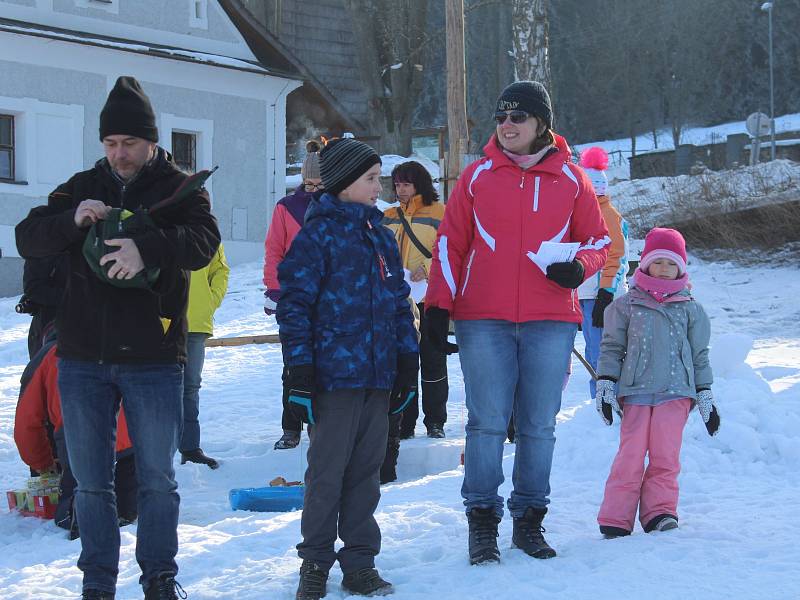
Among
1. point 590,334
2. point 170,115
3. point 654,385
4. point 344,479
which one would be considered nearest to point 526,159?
point 654,385

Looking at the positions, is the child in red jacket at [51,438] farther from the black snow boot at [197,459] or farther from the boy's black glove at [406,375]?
the boy's black glove at [406,375]

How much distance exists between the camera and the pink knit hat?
5.16 meters

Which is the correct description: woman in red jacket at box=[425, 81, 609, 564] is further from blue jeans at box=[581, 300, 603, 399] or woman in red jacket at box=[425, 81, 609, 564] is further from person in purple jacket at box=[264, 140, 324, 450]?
blue jeans at box=[581, 300, 603, 399]

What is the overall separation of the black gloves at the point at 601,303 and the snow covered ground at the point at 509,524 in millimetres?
891

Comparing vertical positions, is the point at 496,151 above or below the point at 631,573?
above

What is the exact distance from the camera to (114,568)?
159 inches

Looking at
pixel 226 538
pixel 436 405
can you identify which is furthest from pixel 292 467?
pixel 226 538

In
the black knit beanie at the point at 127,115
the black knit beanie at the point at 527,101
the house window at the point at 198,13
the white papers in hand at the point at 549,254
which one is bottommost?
the white papers in hand at the point at 549,254

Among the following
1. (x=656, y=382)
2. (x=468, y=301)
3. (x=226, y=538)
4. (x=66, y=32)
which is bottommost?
(x=226, y=538)

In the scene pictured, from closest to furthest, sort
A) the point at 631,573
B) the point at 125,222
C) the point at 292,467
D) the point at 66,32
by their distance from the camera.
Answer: the point at 125,222 < the point at 631,573 < the point at 292,467 < the point at 66,32

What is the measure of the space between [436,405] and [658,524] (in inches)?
113

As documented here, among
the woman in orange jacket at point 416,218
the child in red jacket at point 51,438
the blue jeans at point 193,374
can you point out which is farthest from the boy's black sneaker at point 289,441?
the child in red jacket at point 51,438

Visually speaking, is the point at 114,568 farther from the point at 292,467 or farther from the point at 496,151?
the point at 292,467

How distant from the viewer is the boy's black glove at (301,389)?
161 inches
